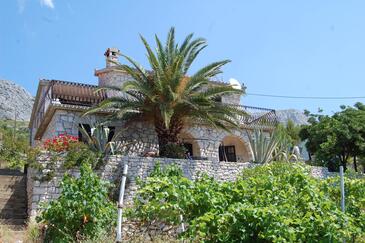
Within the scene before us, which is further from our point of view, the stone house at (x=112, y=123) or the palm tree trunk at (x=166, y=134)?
the stone house at (x=112, y=123)

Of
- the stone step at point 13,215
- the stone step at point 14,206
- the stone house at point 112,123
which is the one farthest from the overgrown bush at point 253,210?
the stone house at point 112,123

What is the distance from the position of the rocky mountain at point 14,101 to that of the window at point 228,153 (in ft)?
155

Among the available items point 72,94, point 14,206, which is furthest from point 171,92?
point 14,206

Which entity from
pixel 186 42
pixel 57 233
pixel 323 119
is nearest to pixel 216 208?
pixel 57 233

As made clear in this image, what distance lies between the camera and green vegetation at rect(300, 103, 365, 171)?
18.8 m

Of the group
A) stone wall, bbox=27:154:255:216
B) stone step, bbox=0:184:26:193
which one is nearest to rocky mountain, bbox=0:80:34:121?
stone step, bbox=0:184:26:193

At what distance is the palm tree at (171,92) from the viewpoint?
14922mm

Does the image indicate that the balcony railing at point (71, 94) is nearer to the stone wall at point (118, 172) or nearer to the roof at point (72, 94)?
the roof at point (72, 94)

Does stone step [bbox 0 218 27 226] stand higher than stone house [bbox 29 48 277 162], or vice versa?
stone house [bbox 29 48 277 162]

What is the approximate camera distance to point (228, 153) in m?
22.2

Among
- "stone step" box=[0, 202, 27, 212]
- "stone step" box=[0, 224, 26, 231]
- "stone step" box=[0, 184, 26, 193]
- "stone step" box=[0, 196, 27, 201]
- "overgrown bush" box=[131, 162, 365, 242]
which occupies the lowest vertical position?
"stone step" box=[0, 224, 26, 231]

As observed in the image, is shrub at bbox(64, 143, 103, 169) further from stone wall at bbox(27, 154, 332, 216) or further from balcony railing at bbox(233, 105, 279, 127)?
balcony railing at bbox(233, 105, 279, 127)

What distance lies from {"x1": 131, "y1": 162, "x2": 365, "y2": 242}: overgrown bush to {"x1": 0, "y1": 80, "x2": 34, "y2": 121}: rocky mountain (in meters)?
60.5

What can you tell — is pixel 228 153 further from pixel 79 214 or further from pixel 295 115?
pixel 295 115
